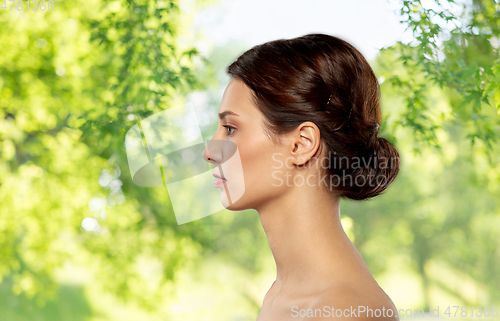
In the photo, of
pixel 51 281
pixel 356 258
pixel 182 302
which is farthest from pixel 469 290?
pixel 356 258

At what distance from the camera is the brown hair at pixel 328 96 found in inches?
31.3

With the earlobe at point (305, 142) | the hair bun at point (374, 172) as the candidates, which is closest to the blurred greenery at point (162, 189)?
the hair bun at point (374, 172)

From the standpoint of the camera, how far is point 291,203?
82 cm

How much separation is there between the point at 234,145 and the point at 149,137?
3.21 feet

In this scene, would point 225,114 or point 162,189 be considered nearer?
point 225,114

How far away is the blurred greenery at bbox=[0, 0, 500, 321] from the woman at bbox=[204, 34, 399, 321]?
2.09 feet

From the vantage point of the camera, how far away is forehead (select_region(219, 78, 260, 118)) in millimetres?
825

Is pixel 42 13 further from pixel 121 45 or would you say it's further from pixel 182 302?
pixel 182 302

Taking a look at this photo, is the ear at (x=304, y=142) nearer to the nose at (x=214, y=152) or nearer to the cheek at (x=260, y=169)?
the cheek at (x=260, y=169)

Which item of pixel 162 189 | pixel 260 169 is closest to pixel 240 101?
pixel 260 169

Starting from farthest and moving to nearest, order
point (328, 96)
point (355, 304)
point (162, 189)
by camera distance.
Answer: point (162, 189) < point (328, 96) < point (355, 304)

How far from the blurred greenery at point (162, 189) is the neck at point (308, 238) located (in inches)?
29.4

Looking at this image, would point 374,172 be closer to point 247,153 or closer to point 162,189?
point 247,153

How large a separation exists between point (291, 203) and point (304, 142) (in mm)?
132
